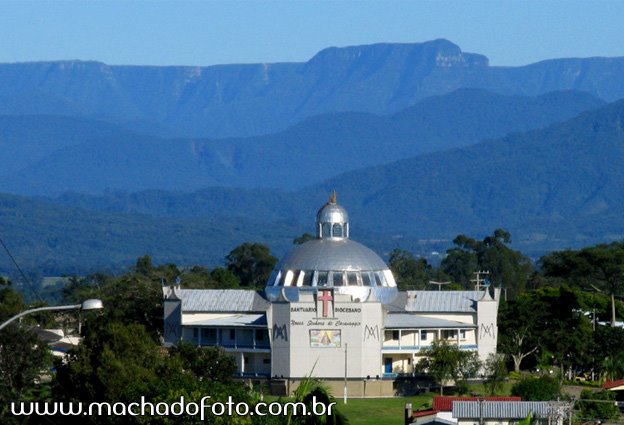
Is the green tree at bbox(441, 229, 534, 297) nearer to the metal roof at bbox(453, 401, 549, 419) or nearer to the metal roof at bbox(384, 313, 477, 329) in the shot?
the metal roof at bbox(384, 313, 477, 329)

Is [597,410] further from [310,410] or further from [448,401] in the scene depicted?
[310,410]

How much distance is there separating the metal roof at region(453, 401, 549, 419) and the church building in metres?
24.4

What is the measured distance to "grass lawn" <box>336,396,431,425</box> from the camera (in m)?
83.1

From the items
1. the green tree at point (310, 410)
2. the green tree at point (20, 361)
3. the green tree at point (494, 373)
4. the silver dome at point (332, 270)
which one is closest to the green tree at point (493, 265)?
the silver dome at point (332, 270)

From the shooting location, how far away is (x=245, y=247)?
545 feet

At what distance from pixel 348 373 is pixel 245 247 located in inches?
2779

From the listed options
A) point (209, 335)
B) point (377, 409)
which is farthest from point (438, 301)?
point (377, 409)

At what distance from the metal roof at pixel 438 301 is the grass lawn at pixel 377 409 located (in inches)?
376

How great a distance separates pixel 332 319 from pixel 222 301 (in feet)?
31.2

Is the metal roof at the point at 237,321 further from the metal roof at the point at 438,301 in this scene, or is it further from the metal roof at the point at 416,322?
the metal roof at the point at 438,301

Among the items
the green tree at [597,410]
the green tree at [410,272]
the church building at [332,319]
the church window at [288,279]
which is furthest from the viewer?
the green tree at [410,272]

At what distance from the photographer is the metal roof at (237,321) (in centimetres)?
9864

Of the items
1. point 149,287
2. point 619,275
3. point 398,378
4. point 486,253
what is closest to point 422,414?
point 398,378

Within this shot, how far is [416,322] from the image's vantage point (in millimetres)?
100312
